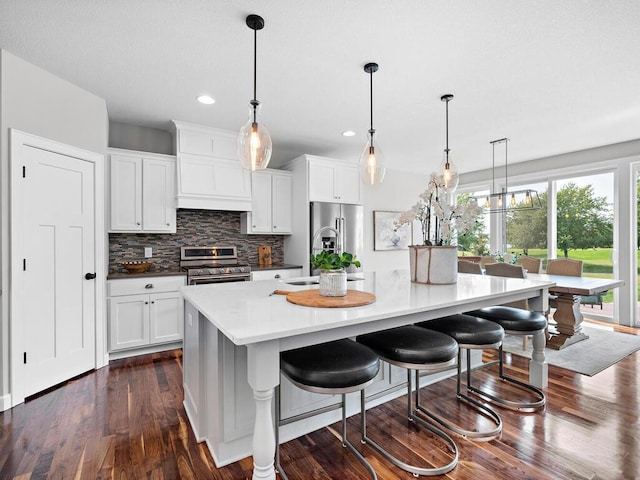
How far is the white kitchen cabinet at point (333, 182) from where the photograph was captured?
14.6 feet

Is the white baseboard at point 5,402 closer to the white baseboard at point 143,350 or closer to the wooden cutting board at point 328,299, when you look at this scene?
the white baseboard at point 143,350

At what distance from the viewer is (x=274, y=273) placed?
423 cm

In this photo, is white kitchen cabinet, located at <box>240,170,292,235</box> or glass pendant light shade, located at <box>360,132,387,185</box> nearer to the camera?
glass pendant light shade, located at <box>360,132,387,185</box>

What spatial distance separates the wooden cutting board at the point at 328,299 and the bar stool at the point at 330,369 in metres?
0.22

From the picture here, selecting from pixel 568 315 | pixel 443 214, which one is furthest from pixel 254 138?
pixel 568 315

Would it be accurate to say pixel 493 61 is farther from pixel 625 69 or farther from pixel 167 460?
pixel 167 460

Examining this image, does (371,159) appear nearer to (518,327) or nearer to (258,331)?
(518,327)

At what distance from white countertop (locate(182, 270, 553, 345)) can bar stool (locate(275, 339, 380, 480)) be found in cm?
21

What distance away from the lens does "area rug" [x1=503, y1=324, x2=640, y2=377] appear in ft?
10.1

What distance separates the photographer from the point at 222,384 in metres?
1.69

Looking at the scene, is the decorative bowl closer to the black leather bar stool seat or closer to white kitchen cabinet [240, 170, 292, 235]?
white kitchen cabinet [240, 170, 292, 235]

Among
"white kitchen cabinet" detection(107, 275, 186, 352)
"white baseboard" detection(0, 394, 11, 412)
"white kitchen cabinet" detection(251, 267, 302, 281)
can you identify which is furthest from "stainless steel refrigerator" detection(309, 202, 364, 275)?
"white baseboard" detection(0, 394, 11, 412)

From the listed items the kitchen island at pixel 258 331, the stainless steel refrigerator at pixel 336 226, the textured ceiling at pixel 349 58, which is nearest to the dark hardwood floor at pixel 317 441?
the kitchen island at pixel 258 331

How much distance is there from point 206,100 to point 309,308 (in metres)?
2.48
